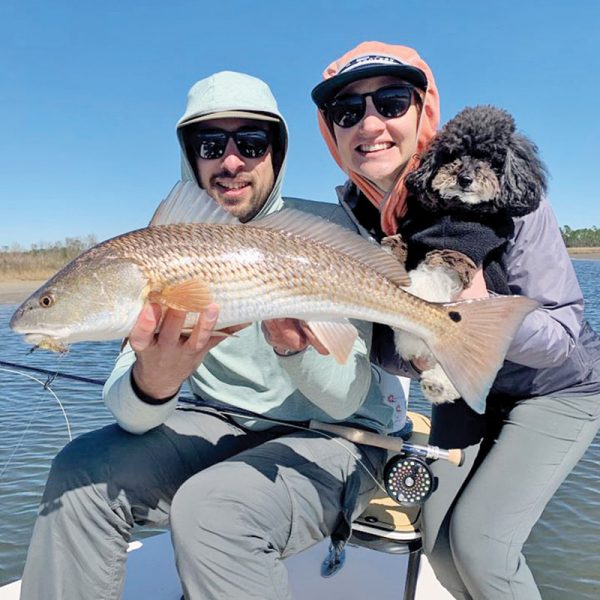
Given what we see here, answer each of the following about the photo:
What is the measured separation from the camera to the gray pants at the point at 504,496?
2479 millimetres

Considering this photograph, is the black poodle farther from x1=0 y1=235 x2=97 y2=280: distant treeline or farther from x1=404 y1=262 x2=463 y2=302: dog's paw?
x1=0 y1=235 x2=97 y2=280: distant treeline

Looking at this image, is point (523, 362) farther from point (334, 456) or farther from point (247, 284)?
point (247, 284)

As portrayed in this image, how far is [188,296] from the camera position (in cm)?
213

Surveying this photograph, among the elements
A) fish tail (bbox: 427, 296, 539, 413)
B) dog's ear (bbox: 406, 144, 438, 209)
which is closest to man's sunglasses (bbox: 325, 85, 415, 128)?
dog's ear (bbox: 406, 144, 438, 209)

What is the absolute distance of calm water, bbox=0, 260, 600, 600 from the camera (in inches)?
199

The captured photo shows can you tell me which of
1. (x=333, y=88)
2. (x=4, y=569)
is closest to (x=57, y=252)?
(x=4, y=569)

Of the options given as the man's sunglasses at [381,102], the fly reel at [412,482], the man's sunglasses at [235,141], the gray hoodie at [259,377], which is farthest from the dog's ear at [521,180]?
the man's sunglasses at [235,141]

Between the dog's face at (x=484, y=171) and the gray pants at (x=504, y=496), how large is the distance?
36.4 inches

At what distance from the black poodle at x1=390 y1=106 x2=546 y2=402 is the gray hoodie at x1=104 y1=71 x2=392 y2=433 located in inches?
13.1

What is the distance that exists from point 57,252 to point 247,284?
4040cm

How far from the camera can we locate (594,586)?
4.84m

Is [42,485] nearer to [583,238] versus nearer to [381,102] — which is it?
[381,102]

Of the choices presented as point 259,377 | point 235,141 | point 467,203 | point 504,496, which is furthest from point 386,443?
point 235,141

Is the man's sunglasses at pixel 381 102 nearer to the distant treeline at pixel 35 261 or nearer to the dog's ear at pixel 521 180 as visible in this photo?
the dog's ear at pixel 521 180
